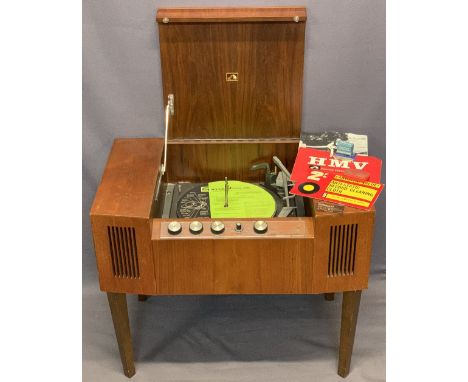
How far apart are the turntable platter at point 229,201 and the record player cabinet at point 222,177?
89 mm

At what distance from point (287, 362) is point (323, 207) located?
720mm

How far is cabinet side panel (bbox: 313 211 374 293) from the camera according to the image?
2172 mm

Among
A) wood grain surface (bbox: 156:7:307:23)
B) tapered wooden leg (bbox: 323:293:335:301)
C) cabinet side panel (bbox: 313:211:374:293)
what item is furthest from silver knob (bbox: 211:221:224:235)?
tapered wooden leg (bbox: 323:293:335:301)

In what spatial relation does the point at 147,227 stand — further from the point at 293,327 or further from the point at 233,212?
the point at 293,327

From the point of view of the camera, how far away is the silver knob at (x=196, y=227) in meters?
2.19

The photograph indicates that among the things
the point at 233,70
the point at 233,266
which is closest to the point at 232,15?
the point at 233,70

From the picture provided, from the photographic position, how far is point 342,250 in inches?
87.9

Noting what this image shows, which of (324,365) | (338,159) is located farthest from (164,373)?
(338,159)

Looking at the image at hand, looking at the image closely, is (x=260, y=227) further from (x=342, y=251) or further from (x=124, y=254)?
(x=124, y=254)

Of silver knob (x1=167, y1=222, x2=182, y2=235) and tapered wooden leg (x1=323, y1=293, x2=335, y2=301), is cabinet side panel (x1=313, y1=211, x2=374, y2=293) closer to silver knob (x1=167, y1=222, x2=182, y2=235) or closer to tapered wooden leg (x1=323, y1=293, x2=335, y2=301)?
silver knob (x1=167, y1=222, x2=182, y2=235)

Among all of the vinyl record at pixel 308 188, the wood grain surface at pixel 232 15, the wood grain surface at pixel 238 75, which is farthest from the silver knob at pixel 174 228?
the wood grain surface at pixel 232 15

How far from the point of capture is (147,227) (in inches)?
85.8

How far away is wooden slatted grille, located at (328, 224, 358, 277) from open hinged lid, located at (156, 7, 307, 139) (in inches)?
20.6

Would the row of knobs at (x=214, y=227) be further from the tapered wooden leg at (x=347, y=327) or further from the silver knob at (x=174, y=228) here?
the tapered wooden leg at (x=347, y=327)
